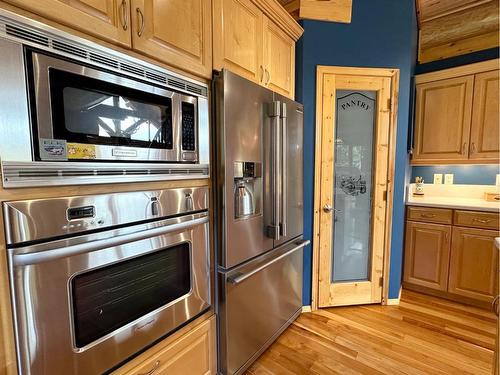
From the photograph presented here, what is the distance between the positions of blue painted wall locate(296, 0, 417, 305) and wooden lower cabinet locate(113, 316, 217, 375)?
1237 mm

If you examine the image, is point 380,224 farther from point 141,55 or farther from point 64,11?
point 64,11

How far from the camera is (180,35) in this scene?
1134mm

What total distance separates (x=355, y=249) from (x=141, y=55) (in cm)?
230

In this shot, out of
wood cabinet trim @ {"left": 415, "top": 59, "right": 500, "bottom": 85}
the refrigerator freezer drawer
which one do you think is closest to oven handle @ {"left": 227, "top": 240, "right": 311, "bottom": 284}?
the refrigerator freezer drawer

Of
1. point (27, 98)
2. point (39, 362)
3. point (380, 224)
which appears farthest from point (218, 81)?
point (380, 224)

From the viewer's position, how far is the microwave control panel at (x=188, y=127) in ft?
3.88

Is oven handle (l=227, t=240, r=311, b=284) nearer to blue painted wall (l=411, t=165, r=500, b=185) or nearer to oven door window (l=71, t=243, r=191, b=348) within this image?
oven door window (l=71, t=243, r=191, b=348)

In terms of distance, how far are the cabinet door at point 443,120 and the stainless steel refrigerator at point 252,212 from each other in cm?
163

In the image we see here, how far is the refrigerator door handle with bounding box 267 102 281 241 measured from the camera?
5.27 feet

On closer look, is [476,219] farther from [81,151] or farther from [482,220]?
[81,151]

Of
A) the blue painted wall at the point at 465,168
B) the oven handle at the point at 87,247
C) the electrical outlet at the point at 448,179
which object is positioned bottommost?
the oven handle at the point at 87,247

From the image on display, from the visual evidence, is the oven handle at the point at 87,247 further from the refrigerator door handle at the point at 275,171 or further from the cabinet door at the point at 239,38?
the cabinet door at the point at 239,38

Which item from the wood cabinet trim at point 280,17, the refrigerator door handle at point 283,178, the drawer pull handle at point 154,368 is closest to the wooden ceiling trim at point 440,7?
the wood cabinet trim at point 280,17

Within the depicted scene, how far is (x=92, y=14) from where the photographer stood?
85cm
